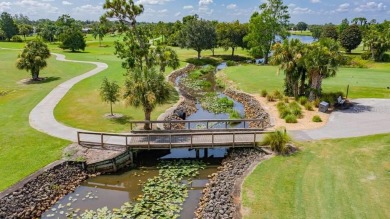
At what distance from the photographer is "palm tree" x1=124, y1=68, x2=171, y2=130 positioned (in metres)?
22.0

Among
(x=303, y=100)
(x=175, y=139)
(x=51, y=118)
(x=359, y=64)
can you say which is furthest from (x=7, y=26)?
(x=175, y=139)

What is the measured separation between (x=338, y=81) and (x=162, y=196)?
3258 centimetres

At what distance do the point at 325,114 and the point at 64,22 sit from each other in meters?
124

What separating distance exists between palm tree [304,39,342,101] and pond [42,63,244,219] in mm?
13046

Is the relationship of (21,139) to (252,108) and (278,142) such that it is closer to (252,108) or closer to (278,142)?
(278,142)

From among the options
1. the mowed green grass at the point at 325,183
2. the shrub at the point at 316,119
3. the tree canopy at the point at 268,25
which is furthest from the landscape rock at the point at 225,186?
the tree canopy at the point at 268,25

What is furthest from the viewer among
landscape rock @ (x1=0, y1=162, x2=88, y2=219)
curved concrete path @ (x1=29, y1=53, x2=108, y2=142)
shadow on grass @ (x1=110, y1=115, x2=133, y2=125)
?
shadow on grass @ (x1=110, y1=115, x2=133, y2=125)

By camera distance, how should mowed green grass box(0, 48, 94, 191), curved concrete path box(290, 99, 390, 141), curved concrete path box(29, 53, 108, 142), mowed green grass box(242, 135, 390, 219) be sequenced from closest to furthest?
mowed green grass box(242, 135, 390, 219)
mowed green grass box(0, 48, 94, 191)
curved concrete path box(290, 99, 390, 141)
curved concrete path box(29, 53, 108, 142)

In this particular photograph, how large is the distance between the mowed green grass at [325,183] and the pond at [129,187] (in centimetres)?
322

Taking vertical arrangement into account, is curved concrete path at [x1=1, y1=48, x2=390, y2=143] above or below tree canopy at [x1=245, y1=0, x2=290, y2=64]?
below

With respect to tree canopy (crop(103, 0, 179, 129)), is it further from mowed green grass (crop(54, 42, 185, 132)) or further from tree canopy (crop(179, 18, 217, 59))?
tree canopy (crop(179, 18, 217, 59))

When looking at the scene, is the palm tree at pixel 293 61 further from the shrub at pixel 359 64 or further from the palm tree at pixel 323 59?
the shrub at pixel 359 64

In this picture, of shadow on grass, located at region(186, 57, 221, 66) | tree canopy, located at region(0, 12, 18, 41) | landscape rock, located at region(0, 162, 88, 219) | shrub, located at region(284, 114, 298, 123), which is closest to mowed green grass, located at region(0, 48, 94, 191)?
landscape rock, located at region(0, 162, 88, 219)

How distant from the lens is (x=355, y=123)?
25.4 meters
